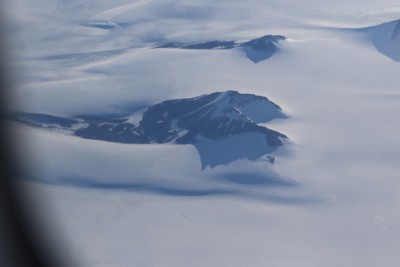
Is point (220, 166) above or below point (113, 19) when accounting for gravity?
below

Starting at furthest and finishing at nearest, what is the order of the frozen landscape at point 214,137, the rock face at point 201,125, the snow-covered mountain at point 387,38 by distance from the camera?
the snow-covered mountain at point 387,38
the rock face at point 201,125
the frozen landscape at point 214,137

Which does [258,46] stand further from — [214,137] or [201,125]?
[214,137]

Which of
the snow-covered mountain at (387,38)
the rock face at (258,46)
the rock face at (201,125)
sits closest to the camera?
the rock face at (201,125)

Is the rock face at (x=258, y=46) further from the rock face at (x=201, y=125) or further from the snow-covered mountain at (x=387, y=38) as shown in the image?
the rock face at (x=201, y=125)

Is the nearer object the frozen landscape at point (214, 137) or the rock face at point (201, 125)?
the frozen landscape at point (214, 137)

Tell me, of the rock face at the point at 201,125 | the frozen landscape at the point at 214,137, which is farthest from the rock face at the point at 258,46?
the rock face at the point at 201,125

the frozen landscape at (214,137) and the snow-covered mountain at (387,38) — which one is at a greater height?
the snow-covered mountain at (387,38)

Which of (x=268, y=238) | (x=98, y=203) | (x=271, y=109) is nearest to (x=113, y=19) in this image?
(x=271, y=109)

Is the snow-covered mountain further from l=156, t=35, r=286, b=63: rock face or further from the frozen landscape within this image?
l=156, t=35, r=286, b=63: rock face

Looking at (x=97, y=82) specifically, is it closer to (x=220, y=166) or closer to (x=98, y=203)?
(x=220, y=166)
